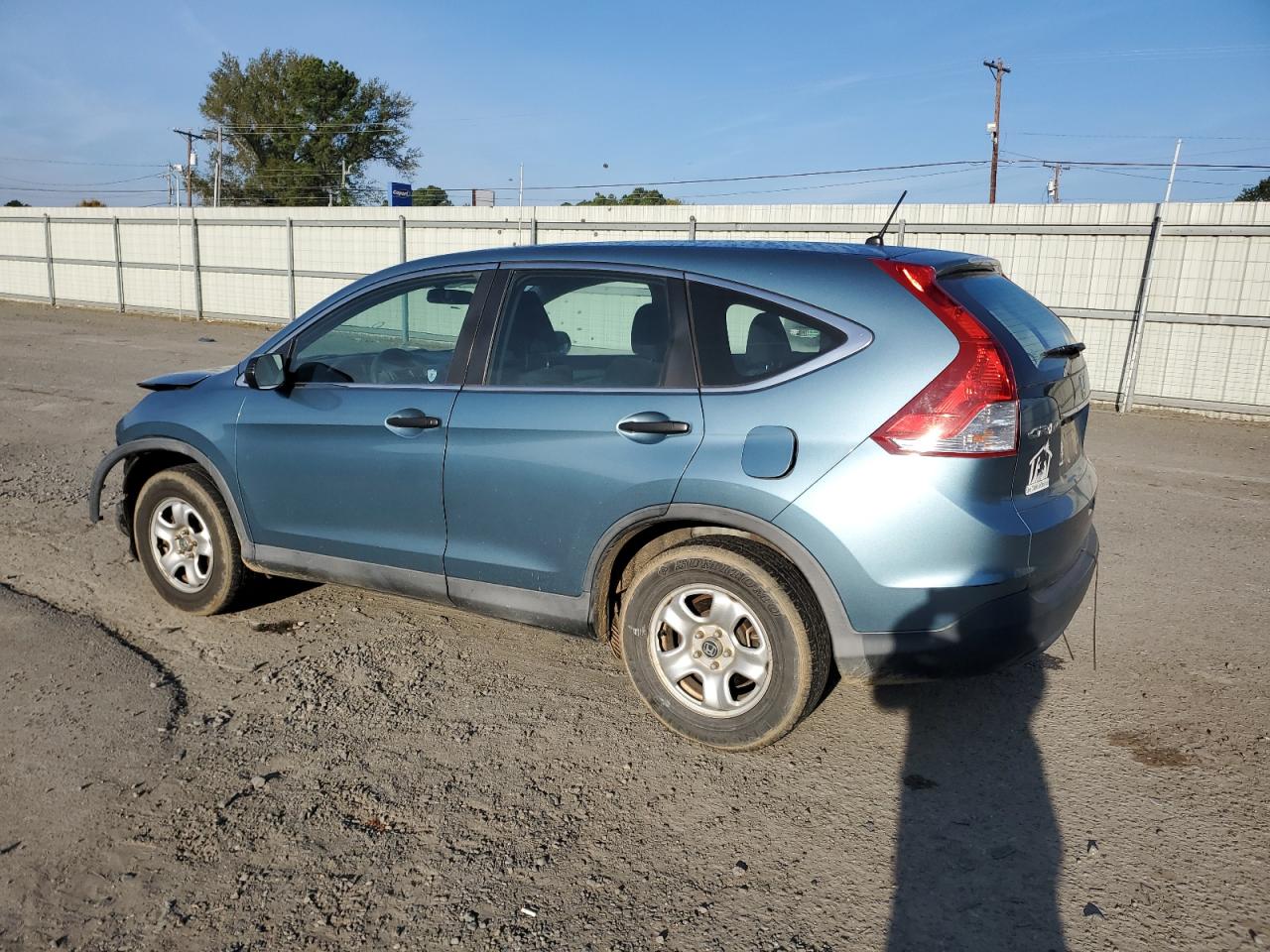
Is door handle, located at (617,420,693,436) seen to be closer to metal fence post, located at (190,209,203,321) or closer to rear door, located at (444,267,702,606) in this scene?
rear door, located at (444,267,702,606)

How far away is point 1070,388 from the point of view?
346 cm

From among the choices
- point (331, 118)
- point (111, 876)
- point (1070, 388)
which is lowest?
point (111, 876)

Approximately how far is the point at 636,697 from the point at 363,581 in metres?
1.28

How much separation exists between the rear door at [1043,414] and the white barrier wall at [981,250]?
595 centimetres

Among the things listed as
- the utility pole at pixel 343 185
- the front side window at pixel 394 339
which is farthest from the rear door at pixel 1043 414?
the utility pole at pixel 343 185

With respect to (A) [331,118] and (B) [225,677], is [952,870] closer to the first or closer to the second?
(B) [225,677]

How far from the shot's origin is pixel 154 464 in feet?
15.7

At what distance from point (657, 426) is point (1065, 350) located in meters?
1.51

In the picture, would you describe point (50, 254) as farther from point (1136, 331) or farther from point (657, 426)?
point (657, 426)

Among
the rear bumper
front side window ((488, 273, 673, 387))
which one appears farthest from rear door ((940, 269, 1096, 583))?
front side window ((488, 273, 673, 387))

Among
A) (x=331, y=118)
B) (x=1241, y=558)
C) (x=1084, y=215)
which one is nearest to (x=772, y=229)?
(x=1084, y=215)

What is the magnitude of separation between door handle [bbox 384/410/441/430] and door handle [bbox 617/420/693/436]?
33.5 inches

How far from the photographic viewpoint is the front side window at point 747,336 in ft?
10.4

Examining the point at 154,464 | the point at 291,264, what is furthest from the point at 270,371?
the point at 291,264
